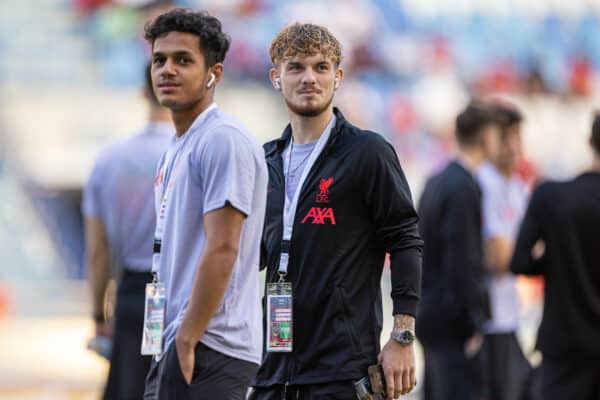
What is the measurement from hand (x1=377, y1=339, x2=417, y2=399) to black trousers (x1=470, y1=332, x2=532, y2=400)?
8.74 feet

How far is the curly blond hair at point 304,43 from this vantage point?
3639 mm

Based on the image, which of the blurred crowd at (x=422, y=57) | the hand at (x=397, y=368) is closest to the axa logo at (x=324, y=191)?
the hand at (x=397, y=368)

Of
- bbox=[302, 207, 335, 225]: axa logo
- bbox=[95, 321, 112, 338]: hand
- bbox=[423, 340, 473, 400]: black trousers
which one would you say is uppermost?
bbox=[302, 207, 335, 225]: axa logo

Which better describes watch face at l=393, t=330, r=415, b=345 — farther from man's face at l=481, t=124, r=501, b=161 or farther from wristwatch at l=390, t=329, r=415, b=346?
man's face at l=481, t=124, r=501, b=161

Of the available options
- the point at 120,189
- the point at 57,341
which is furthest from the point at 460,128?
the point at 57,341

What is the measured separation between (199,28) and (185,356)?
924 millimetres

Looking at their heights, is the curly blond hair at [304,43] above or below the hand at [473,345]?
above

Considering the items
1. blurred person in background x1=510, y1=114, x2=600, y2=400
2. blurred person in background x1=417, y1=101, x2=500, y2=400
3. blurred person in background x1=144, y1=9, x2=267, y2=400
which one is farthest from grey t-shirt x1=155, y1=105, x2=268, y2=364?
blurred person in background x1=417, y1=101, x2=500, y2=400

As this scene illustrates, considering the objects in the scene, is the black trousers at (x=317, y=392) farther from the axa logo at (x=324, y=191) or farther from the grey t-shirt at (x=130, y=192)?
the grey t-shirt at (x=130, y=192)

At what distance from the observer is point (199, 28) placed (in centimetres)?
332

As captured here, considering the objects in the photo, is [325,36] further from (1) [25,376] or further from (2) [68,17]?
(2) [68,17]

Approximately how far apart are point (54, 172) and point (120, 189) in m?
16.7

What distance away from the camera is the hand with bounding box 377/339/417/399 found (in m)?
3.41

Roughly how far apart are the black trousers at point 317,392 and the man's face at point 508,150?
3281 millimetres
